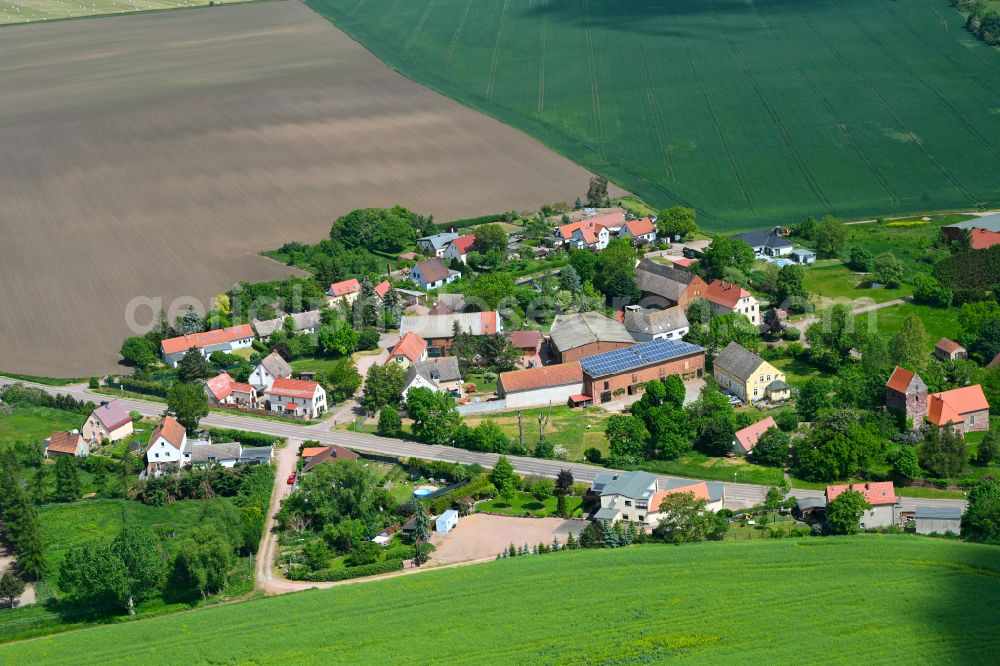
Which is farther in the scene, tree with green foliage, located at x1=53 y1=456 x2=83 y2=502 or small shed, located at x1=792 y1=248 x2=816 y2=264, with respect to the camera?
small shed, located at x1=792 y1=248 x2=816 y2=264

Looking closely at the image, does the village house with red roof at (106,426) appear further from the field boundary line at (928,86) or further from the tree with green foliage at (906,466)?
the field boundary line at (928,86)

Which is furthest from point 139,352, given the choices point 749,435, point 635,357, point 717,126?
point 717,126

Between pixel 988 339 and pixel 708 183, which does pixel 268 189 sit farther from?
pixel 988 339

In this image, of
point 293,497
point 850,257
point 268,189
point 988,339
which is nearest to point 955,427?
point 988,339

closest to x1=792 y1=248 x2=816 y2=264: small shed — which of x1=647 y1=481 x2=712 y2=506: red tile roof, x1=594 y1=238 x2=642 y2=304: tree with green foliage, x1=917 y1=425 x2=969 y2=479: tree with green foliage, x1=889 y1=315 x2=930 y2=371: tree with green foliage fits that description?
x1=594 y1=238 x2=642 y2=304: tree with green foliage

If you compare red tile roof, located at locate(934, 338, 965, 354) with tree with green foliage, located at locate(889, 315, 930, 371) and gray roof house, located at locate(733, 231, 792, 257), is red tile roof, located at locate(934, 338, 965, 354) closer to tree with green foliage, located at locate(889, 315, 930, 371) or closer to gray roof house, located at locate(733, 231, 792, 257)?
tree with green foliage, located at locate(889, 315, 930, 371)

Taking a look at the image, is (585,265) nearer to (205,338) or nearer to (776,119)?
(205,338)
